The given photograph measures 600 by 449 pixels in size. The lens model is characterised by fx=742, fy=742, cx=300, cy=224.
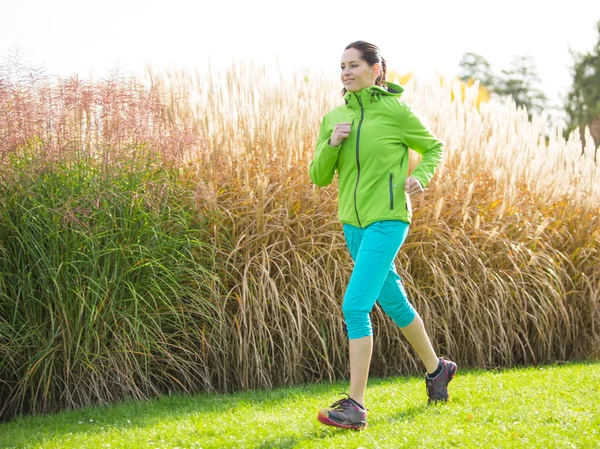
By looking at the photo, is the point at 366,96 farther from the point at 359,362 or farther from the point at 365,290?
the point at 359,362

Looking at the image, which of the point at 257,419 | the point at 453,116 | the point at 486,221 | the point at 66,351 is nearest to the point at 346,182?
the point at 257,419

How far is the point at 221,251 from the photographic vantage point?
5.12 metres

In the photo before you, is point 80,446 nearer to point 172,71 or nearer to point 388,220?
point 388,220

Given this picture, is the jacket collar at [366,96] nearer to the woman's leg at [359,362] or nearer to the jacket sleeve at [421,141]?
the jacket sleeve at [421,141]

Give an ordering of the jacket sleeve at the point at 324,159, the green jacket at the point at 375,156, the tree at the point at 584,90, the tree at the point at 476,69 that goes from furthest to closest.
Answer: the tree at the point at 476,69, the tree at the point at 584,90, the jacket sleeve at the point at 324,159, the green jacket at the point at 375,156

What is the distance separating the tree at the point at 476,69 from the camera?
143 feet

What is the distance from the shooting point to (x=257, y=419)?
12.9 ft

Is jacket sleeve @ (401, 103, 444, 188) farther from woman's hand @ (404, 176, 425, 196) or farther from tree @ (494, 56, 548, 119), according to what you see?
tree @ (494, 56, 548, 119)

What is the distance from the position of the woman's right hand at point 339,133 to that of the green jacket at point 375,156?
41 millimetres

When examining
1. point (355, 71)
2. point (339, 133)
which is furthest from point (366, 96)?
point (339, 133)

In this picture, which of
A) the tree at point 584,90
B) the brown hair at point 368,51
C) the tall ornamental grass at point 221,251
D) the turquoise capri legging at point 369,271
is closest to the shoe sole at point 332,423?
the turquoise capri legging at point 369,271

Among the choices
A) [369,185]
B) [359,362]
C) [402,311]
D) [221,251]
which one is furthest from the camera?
[221,251]

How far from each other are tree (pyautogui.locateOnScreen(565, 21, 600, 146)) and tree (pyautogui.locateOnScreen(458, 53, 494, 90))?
1249cm

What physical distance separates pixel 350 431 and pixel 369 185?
3.76ft
